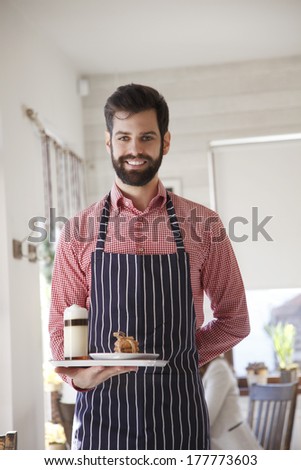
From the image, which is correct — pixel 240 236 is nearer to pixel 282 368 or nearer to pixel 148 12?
pixel 282 368

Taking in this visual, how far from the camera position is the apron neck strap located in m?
1.46

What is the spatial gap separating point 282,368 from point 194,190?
89 cm

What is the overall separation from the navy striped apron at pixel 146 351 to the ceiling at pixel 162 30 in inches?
64.1

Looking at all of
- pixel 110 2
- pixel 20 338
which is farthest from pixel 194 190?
pixel 20 338

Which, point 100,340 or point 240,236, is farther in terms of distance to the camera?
point 240,236

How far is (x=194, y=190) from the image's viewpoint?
12.0 feet

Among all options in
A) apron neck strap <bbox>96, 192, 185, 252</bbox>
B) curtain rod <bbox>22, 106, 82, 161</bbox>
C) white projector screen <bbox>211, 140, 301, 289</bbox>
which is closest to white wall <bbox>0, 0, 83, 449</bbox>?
curtain rod <bbox>22, 106, 82, 161</bbox>

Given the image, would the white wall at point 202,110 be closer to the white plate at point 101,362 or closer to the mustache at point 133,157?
the mustache at point 133,157

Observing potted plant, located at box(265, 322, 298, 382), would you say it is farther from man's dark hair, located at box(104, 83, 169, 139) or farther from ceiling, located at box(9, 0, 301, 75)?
man's dark hair, located at box(104, 83, 169, 139)

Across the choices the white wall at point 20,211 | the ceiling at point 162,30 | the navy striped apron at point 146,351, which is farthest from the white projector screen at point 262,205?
the navy striped apron at point 146,351

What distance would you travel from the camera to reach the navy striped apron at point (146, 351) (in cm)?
139

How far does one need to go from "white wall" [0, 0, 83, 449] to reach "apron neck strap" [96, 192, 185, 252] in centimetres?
109

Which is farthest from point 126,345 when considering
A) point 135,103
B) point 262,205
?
point 262,205
